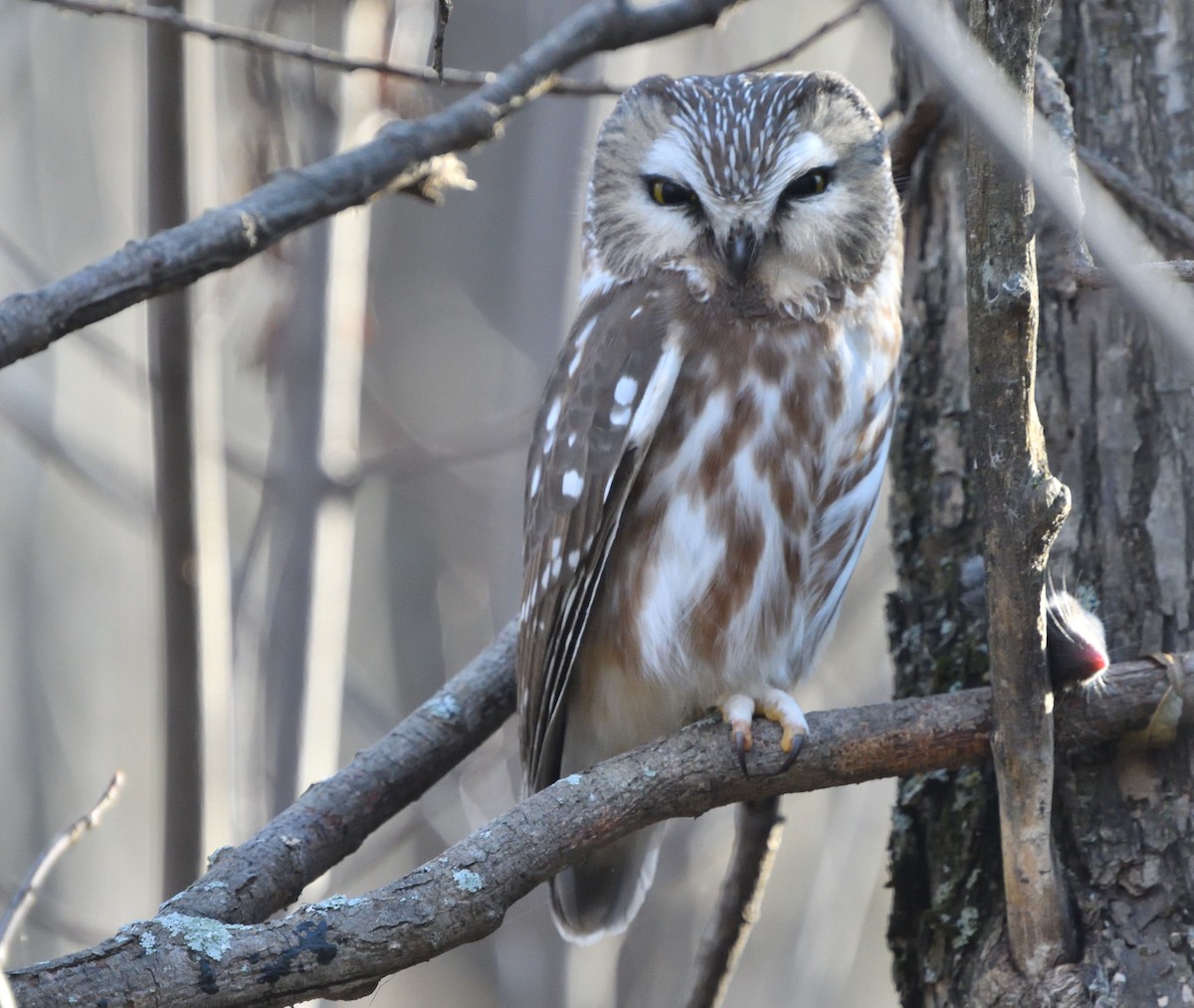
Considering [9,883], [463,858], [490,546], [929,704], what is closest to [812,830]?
[490,546]

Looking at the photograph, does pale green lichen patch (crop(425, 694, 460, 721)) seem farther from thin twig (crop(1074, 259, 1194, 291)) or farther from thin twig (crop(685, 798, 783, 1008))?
thin twig (crop(1074, 259, 1194, 291))

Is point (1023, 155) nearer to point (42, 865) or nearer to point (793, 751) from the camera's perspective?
point (793, 751)

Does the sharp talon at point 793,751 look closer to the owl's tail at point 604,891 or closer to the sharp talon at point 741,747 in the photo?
the sharp talon at point 741,747

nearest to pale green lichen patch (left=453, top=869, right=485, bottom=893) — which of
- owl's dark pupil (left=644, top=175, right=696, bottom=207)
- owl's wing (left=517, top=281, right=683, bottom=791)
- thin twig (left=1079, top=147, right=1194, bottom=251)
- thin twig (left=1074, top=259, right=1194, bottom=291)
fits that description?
owl's wing (left=517, top=281, right=683, bottom=791)

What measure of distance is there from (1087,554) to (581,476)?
0.95 m

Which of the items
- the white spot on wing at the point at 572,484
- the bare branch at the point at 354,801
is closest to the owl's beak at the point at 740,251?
the white spot on wing at the point at 572,484

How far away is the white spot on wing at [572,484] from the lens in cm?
262

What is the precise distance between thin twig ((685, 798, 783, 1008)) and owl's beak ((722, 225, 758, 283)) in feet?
3.46

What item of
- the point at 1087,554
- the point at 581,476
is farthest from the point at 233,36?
the point at 1087,554

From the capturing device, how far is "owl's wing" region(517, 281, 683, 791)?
8.43 feet

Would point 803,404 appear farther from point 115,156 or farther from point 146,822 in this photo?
point 146,822

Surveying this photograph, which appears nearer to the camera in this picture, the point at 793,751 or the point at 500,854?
the point at 500,854

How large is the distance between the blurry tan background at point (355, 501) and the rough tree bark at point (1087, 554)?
996 millimetres

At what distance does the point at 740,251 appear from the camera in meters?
2.57
